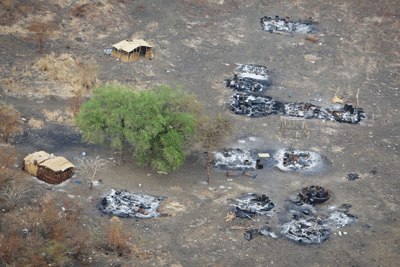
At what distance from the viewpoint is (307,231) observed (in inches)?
946

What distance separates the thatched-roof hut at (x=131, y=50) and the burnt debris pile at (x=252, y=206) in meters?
19.9

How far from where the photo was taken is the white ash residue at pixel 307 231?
77.2 ft

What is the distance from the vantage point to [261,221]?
24828mm

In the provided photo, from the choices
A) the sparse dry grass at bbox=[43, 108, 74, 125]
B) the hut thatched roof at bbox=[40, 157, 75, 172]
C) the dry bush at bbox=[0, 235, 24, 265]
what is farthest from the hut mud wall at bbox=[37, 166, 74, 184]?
the sparse dry grass at bbox=[43, 108, 74, 125]

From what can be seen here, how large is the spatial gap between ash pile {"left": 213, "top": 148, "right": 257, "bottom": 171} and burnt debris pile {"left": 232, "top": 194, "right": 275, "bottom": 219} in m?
3.24

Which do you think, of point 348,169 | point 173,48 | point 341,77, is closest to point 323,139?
point 348,169

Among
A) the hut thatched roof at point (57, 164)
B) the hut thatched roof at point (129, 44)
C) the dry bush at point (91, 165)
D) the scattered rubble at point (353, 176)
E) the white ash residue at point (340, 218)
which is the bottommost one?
the dry bush at point (91, 165)

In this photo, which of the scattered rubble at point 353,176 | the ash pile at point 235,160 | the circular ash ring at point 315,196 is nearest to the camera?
the circular ash ring at point 315,196

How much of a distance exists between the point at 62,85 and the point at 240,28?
22264mm

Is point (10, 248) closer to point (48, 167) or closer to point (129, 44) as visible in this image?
point (48, 167)

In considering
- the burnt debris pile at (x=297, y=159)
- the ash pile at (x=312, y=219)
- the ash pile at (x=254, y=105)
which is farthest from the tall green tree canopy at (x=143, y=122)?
the ash pile at (x=254, y=105)

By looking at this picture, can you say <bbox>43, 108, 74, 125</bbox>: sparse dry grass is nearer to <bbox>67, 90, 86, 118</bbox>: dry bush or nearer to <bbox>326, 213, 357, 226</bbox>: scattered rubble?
<bbox>67, 90, 86, 118</bbox>: dry bush

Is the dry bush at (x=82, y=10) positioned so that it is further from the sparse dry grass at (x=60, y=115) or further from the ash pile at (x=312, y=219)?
the ash pile at (x=312, y=219)

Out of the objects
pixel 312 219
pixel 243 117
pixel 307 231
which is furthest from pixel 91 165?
pixel 243 117
